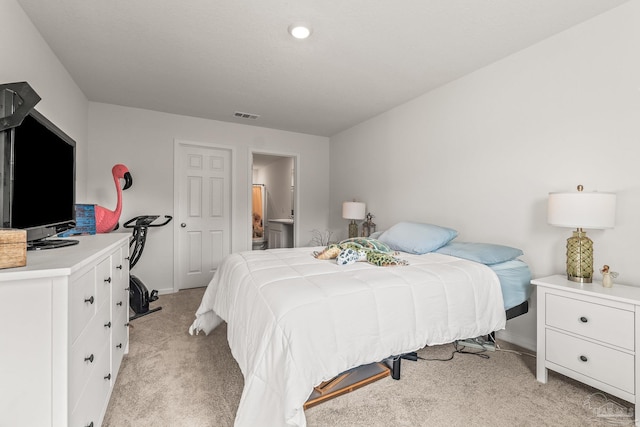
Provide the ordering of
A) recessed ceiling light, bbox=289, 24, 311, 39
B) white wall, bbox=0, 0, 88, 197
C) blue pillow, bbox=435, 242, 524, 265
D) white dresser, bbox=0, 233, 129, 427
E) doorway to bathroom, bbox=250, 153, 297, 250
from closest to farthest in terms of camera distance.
→ white dresser, bbox=0, 233, 129, 427
white wall, bbox=0, 0, 88, 197
recessed ceiling light, bbox=289, 24, 311, 39
blue pillow, bbox=435, 242, 524, 265
doorway to bathroom, bbox=250, 153, 297, 250

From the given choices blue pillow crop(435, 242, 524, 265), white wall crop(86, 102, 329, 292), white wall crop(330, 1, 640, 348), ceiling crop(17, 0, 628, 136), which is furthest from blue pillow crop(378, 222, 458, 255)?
white wall crop(86, 102, 329, 292)

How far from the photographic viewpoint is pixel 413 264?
2088mm

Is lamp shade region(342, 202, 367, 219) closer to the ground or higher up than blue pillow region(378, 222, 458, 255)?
higher up

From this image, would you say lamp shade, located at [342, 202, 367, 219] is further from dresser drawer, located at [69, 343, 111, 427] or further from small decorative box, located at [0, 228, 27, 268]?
small decorative box, located at [0, 228, 27, 268]

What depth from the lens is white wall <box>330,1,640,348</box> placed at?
1857 millimetres

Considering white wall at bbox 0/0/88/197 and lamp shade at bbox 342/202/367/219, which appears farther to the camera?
lamp shade at bbox 342/202/367/219

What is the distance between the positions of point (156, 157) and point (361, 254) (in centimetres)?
307

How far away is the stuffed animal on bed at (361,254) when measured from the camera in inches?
80.4

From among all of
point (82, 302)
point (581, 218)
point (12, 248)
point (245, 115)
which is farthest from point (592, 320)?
point (245, 115)

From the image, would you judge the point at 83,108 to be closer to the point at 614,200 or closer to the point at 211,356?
the point at 211,356

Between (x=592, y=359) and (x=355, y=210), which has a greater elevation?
(x=355, y=210)

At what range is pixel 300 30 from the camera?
6.68 feet

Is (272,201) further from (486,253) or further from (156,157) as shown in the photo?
(486,253)

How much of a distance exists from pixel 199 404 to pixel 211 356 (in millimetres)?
534
